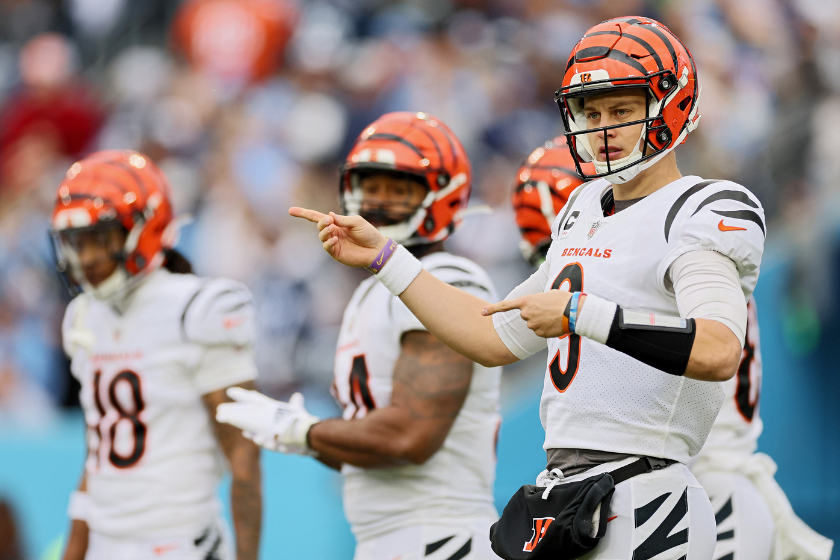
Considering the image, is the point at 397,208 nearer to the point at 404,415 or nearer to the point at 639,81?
the point at 404,415

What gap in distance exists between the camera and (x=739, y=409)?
3.62m

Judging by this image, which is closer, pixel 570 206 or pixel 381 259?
pixel 381 259

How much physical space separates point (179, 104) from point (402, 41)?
230cm

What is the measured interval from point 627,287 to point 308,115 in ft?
23.1

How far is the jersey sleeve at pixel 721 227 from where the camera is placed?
2260 millimetres

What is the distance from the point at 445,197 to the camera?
3727 mm

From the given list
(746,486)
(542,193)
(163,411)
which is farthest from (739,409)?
(163,411)

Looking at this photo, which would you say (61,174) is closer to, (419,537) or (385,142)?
(385,142)

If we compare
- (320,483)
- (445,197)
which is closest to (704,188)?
(445,197)

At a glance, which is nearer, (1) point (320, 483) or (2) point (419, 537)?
(2) point (419, 537)

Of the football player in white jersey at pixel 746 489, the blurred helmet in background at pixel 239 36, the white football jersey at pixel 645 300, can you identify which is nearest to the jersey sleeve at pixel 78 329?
the white football jersey at pixel 645 300

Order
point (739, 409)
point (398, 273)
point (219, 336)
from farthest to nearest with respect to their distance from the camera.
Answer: point (219, 336) → point (739, 409) → point (398, 273)

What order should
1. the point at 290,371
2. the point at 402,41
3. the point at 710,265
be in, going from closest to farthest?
the point at 710,265 < the point at 290,371 < the point at 402,41

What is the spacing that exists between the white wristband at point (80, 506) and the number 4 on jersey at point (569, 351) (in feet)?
7.36
